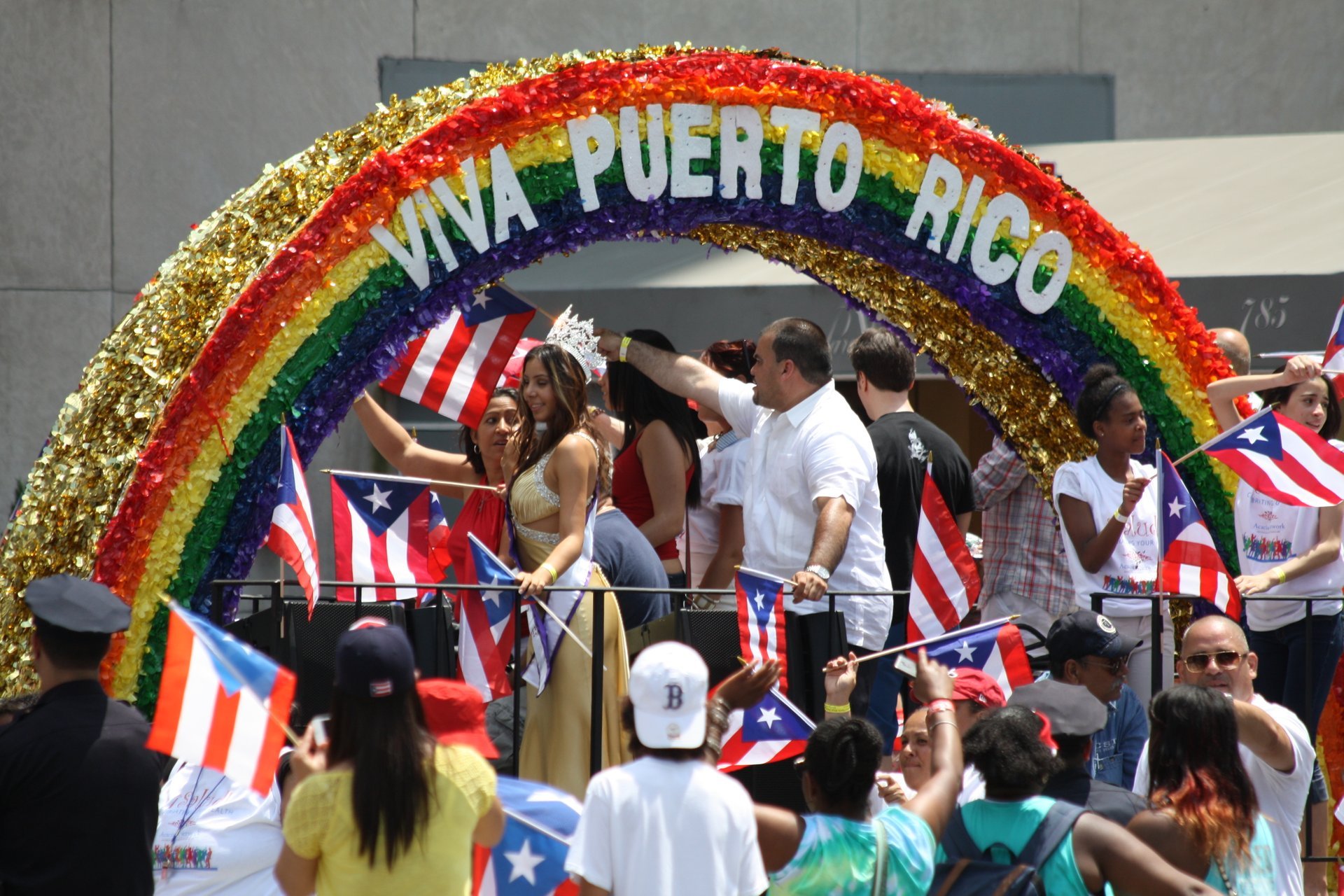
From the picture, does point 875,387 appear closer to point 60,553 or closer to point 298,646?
point 298,646

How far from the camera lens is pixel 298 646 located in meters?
6.71

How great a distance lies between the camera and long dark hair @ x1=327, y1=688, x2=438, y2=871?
368 centimetres

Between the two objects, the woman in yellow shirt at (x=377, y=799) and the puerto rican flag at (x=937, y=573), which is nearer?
the woman in yellow shirt at (x=377, y=799)

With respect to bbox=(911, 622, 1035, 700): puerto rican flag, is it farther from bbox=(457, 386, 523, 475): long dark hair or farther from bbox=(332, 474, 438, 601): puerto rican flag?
bbox=(457, 386, 523, 475): long dark hair

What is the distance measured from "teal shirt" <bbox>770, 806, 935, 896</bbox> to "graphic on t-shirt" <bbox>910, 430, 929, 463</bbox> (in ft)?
9.92

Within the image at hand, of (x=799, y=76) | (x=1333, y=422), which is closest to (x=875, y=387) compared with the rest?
(x=799, y=76)

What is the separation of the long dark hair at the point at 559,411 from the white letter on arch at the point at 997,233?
1824 millimetres

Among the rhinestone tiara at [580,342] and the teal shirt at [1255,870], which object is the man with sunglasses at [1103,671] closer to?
the teal shirt at [1255,870]

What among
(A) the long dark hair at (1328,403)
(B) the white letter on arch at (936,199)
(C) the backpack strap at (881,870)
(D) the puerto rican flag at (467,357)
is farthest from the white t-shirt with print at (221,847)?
(A) the long dark hair at (1328,403)

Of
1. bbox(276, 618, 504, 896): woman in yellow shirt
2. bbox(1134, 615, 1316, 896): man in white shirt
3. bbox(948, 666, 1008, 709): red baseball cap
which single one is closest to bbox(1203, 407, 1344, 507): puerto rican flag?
bbox(1134, 615, 1316, 896): man in white shirt

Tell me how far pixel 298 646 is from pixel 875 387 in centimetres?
257

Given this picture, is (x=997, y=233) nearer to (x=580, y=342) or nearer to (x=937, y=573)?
(x=937, y=573)

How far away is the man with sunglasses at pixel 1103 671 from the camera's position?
5.35 meters

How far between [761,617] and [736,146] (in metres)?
1.94
